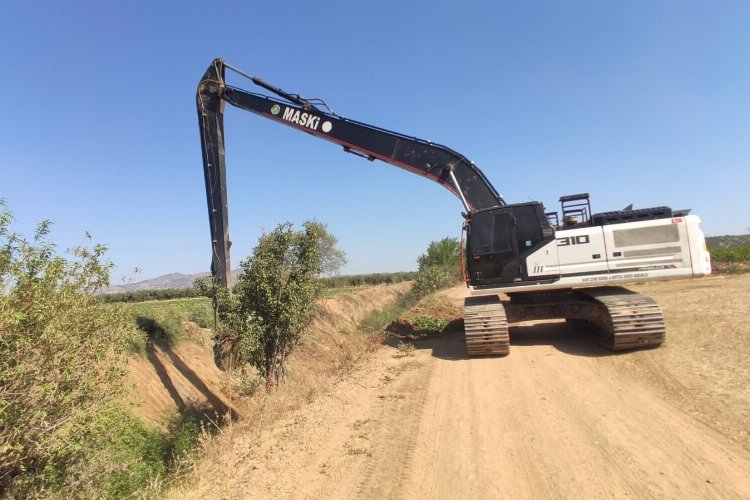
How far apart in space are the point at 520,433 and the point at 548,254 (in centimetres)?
489

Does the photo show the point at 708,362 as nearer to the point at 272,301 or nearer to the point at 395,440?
the point at 395,440

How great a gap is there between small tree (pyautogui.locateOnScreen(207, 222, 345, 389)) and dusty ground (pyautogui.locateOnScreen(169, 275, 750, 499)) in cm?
346

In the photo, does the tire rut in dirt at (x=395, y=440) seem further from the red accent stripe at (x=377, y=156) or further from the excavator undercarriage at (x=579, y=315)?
the red accent stripe at (x=377, y=156)

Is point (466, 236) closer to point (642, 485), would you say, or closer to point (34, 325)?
point (642, 485)

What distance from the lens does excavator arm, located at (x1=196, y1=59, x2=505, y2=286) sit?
1084 centimetres

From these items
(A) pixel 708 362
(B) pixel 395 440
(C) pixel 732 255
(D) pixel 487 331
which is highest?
(C) pixel 732 255

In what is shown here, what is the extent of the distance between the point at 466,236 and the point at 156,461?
27.5 ft

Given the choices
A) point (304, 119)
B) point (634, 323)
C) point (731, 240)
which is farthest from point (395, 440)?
point (731, 240)

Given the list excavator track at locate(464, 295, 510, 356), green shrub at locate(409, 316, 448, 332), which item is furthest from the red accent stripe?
green shrub at locate(409, 316, 448, 332)

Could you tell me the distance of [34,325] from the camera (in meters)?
4.96

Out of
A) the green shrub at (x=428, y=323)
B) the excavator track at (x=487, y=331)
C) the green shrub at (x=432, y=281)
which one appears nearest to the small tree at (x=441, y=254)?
the green shrub at (x=432, y=281)

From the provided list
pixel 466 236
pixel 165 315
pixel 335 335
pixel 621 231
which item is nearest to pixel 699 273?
pixel 621 231

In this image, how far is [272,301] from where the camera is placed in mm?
10984

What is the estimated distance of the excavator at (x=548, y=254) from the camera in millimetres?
8453
